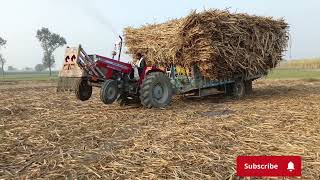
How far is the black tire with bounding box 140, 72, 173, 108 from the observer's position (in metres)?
12.3

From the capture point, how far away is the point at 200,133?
28.1 feet

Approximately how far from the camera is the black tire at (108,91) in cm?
1157

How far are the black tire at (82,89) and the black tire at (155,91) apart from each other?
1.53 meters

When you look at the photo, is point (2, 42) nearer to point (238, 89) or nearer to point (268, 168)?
point (238, 89)

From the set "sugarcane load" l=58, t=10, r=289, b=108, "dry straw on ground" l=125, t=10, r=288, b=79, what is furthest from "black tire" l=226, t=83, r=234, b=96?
"dry straw on ground" l=125, t=10, r=288, b=79

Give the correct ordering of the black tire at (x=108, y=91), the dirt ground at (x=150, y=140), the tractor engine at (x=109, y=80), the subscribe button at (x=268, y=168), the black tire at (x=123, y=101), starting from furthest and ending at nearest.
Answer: the black tire at (x=123, y=101)
the tractor engine at (x=109, y=80)
the black tire at (x=108, y=91)
the dirt ground at (x=150, y=140)
the subscribe button at (x=268, y=168)

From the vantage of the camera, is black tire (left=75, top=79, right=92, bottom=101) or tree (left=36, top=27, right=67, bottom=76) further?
tree (left=36, top=27, right=67, bottom=76)

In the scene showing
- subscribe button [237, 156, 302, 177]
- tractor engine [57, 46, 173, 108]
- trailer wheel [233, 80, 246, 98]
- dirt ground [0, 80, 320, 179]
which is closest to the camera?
subscribe button [237, 156, 302, 177]

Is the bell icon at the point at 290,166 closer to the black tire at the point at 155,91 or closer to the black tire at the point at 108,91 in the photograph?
the black tire at the point at 108,91

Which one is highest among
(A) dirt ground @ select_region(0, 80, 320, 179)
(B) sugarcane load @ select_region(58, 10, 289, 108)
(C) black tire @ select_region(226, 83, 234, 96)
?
(B) sugarcane load @ select_region(58, 10, 289, 108)

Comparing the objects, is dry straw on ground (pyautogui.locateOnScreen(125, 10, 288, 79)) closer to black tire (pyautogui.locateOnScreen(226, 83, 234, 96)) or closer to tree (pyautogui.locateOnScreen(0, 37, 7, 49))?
black tire (pyautogui.locateOnScreen(226, 83, 234, 96))

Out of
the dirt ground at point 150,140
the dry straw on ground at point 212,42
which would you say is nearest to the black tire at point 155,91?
the dirt ground at point 150,140

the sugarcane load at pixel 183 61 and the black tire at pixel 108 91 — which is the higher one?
the sugarcane load at pixel 183 61

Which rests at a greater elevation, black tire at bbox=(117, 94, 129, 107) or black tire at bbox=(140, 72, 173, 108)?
black tire at bbox=(140, 72, 173, 108)
